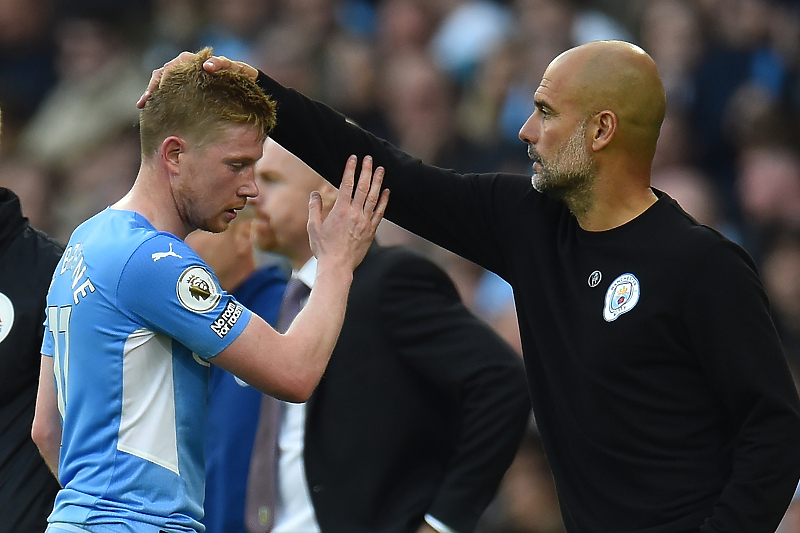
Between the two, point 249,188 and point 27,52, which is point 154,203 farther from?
point 27,52

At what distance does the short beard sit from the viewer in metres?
3.52

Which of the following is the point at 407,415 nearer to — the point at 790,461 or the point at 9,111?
the point at 790,461

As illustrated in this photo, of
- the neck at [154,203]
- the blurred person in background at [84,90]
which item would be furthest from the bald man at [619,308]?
the blurred person in background at [84,90]

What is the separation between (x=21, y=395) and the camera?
3869mm

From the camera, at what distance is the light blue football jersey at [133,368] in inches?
123

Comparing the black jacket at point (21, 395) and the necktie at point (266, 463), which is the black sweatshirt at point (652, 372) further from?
the necktie at point (266, 463)

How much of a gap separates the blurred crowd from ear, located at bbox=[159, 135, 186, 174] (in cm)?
415

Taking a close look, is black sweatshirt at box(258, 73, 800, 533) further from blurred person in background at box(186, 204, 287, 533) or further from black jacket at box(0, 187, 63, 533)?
blurred person in background at box(186, 204, 287, 533)

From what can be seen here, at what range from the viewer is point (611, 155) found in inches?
139

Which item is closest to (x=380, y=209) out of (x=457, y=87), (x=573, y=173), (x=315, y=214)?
(x=315, y=214)

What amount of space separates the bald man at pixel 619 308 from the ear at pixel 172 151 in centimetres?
22

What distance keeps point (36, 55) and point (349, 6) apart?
125 inches

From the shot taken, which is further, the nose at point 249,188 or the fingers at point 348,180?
the fingers at point 348,180

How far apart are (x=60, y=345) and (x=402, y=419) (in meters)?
1.41
